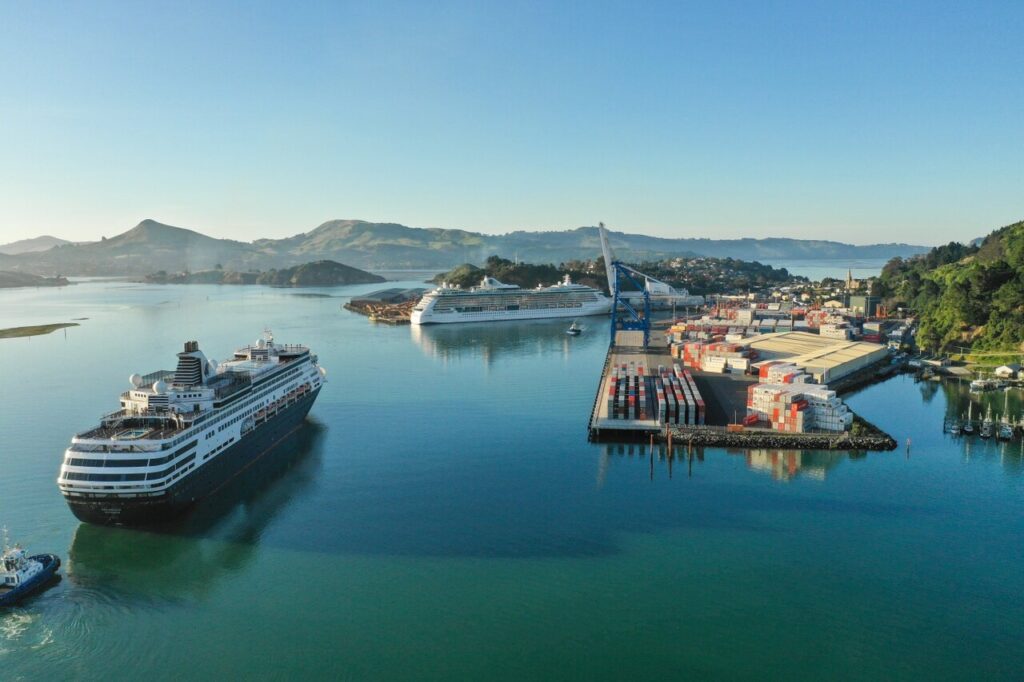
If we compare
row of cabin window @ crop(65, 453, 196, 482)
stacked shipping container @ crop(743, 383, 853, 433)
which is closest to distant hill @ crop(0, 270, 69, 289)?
row of cabin window @ crop(65, 453, 196, 482)

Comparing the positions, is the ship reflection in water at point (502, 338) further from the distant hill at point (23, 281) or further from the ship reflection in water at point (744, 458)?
the distant hill at point (23, 281)

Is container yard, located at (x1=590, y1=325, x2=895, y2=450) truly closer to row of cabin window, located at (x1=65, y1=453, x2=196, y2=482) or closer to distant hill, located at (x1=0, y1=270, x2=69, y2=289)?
row of cabin window, located at (x1=65, y1=453, x2=196, y2=482)

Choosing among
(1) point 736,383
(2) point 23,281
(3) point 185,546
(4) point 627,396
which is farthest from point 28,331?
(2) point 23,281

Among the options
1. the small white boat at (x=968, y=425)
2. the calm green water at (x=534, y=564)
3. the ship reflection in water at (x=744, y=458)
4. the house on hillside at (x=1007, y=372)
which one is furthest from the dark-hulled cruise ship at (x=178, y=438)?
the house on hillside at (x=1007, y=372)

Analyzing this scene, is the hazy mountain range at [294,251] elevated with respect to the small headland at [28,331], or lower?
elevated

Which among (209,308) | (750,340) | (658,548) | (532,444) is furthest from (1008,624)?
(209,308)

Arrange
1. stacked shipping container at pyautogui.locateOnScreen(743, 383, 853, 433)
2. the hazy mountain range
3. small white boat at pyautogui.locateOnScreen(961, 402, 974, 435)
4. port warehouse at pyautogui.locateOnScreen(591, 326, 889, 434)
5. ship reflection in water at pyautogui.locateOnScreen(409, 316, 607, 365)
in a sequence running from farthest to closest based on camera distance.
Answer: the hazy mountain range < ship reflection in water at pyautogui.locateOnScreen(409, 316, 607, 365) < small white boat at pyautogui.locateOnScreen(961, 402, 974, 435) < port warehouse at pyautogui.locateOnScreen(591, 326, 889, 434) < stacked shipping container at pyautogui.locateOnScreen(743, 383, 853, 433)

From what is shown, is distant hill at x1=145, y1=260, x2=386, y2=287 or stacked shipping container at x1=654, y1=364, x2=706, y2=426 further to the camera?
distant hill at x1=145, y1=260, x2=386, y2=287
